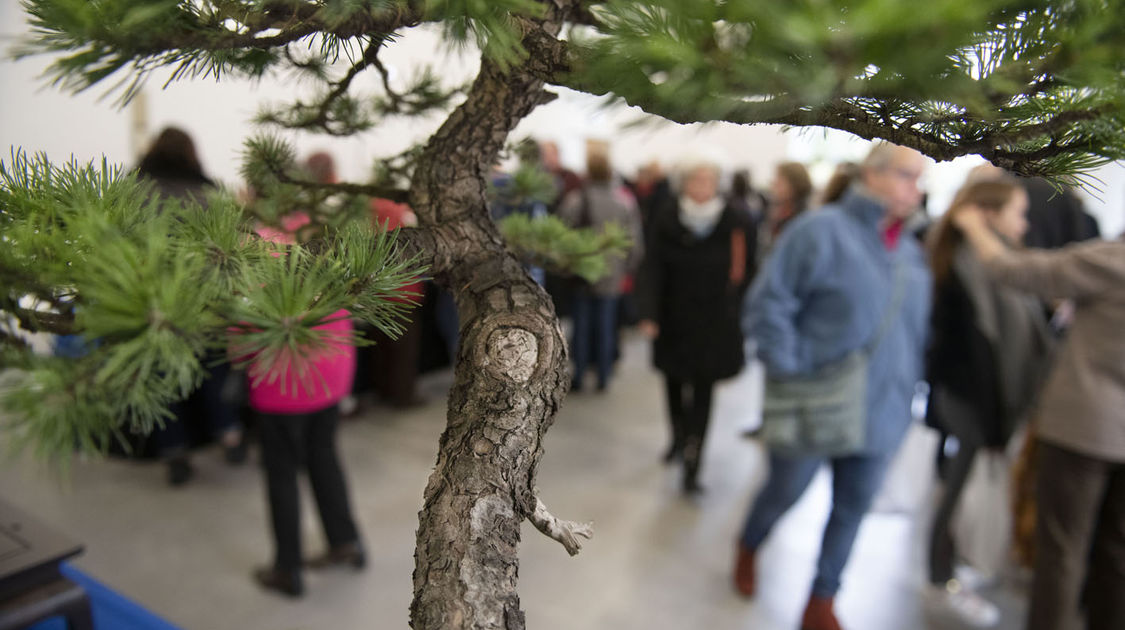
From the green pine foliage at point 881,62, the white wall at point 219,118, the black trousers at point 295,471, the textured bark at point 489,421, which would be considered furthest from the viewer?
the black trousers at point 295,471

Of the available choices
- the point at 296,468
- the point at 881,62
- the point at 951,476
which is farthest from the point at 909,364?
the point at 296,468

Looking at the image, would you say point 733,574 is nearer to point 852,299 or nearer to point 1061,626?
point 1061,626

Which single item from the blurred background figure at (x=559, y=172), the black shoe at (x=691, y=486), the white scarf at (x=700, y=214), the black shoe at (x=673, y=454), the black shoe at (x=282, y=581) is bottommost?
the black shoe at (x=282, y=581)

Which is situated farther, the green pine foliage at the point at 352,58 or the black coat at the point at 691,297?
the black coat at the point at 691,297

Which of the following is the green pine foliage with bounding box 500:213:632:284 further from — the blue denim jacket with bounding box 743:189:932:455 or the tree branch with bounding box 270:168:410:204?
the blue denim jacket with bounding box 743:189:932:455

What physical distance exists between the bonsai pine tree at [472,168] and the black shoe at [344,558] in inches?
60.9

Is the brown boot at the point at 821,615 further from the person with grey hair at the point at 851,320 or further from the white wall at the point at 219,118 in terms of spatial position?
the white wall at the point at 219,118

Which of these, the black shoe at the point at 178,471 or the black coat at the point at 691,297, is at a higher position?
the black coat at the point at 691,297

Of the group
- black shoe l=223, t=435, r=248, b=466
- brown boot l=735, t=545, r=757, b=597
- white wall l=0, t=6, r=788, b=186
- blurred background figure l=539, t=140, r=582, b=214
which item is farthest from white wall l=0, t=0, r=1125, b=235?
brown boot l=735, t=545, r=757, b=597

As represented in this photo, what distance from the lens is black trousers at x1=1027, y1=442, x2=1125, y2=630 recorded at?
1.45m

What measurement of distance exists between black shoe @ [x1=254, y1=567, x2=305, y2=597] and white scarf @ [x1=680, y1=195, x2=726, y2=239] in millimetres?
1830

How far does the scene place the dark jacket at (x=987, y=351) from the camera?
1830 millimetres

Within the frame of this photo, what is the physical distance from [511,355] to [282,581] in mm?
1709

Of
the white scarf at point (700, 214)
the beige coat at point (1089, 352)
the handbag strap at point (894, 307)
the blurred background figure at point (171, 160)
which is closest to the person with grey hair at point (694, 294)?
the white scarf at point (700, 214)
